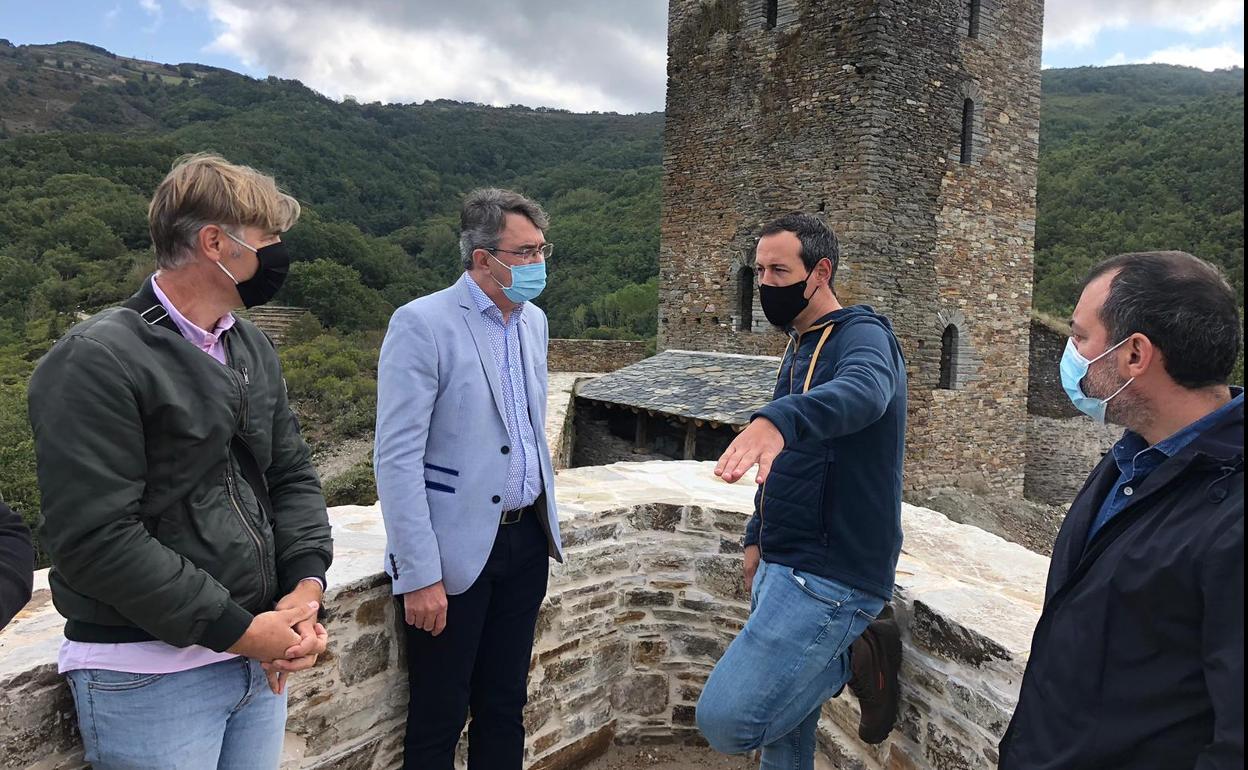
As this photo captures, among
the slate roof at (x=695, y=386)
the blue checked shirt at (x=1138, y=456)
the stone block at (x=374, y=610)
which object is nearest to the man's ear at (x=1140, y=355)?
the blue checked shirt at (x=1138, y=456)

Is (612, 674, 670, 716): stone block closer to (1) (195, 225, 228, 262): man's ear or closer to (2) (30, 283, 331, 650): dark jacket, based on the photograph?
(2) (30, 283, 331, 650): dark jacket

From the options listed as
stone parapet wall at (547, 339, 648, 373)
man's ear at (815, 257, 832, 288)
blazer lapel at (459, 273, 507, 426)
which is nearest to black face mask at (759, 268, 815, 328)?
man's ear at (815, 257, 832, 288)

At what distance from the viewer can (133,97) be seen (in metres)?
46.5

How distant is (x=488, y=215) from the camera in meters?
2.04

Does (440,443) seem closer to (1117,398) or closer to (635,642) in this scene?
(635,642)

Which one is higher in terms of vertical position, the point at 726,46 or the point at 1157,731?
the point at 726,46

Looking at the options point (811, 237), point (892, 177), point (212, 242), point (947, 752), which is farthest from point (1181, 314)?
point (892, 177)

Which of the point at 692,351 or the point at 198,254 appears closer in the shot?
the point at 198,254

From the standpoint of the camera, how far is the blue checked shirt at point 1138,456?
1170 mm

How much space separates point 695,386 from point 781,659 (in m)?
7.93

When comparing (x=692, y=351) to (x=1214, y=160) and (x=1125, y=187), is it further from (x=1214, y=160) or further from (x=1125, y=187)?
(x=1214, y=160)

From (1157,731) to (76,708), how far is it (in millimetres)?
1740

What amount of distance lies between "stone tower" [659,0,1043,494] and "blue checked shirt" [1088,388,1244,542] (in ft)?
29.0

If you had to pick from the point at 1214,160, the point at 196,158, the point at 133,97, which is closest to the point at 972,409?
the point at 196,158
